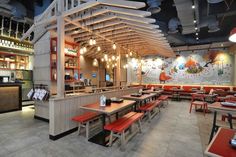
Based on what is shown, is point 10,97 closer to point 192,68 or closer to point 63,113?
point 63,113

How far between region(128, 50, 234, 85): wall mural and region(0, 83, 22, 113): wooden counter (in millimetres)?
7187

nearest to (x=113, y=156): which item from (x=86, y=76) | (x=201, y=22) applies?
(x=201, y=22)

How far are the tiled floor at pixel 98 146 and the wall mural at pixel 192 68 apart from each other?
243 inches

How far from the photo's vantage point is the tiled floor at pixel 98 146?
286cm

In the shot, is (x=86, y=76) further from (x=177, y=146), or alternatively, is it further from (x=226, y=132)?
(x=226, y=132)

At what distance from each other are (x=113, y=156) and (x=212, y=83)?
370 inches

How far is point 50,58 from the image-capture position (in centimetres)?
496

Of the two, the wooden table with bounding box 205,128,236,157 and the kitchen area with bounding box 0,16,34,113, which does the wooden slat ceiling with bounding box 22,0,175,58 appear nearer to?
the wooden table with bounding box 205,128,236,157

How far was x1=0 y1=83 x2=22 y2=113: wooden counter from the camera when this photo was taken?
584cm

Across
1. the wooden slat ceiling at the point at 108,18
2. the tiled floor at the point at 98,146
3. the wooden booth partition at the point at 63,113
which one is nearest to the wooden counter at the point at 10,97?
the tiled floor at the point at 98,146

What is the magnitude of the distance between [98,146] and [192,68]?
30.3 feet

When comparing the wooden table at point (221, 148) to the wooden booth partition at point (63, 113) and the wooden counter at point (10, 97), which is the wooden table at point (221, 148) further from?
the wooden counter at point (10, 97)

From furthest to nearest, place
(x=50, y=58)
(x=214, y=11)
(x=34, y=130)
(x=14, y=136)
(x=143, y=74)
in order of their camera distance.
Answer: (x=143, y=74) → (x=214, y=11) → (x=50, y=58) → (x=34, y=130) → (x=14, y=136)

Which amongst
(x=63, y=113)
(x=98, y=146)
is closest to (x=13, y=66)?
(x=63, y=113)
